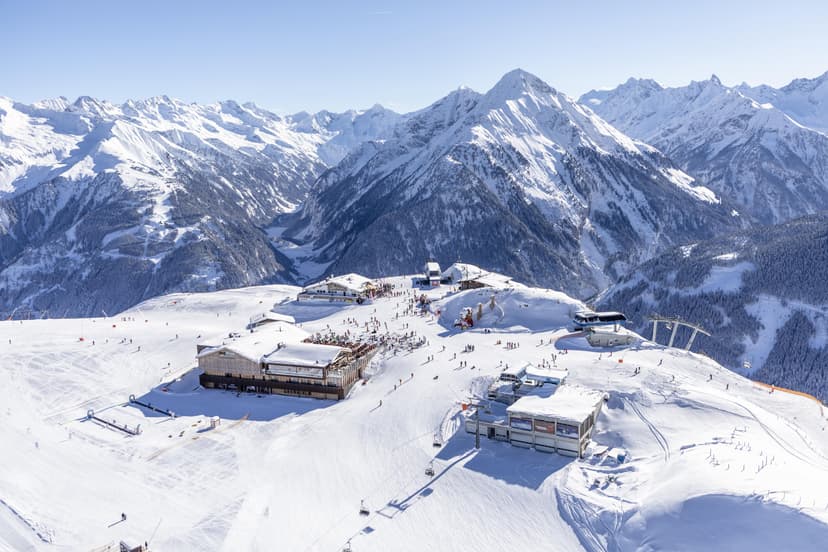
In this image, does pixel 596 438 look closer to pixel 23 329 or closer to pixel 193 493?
pixel 193 493

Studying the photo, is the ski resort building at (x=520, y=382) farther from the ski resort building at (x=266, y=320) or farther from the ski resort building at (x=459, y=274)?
the ski resort building at (x=459, y=274)

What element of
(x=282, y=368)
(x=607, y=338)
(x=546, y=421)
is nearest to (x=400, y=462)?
(x=546, y=421)

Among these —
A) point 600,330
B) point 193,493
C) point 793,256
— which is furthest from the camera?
point 793,256

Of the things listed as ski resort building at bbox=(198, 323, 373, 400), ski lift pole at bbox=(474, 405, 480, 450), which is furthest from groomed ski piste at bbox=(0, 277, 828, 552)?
ski resort building at bbox=(198, 323, 373, 400)

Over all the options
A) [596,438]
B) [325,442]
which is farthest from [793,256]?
[325,442]

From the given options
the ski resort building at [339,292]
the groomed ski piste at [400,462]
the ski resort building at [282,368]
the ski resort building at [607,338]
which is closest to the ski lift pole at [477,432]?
the groomed ski piste at [400,462]
